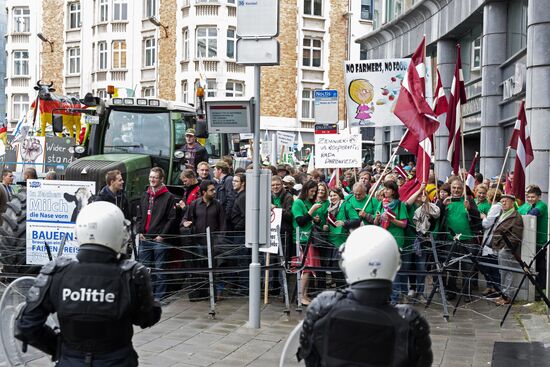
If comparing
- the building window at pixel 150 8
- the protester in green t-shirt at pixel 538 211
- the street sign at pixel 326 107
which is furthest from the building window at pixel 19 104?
the protester in green t-shirt at pixel 538 211

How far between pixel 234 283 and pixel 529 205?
14.1 ft

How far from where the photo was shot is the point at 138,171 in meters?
15.1

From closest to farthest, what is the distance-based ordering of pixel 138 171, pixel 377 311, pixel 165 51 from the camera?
pixel 377 311 < pixel 138 171 < pixel 165 51

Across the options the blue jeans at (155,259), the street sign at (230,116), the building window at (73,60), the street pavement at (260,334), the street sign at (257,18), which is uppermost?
the building window at (73,60)

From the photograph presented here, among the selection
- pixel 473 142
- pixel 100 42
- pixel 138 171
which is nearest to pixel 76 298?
pixel 138 171

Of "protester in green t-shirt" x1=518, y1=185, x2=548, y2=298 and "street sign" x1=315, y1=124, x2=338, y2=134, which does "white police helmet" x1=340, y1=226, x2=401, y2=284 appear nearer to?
"protester in green t-shirt" x1=518, y1=185, x2=548, y2=298

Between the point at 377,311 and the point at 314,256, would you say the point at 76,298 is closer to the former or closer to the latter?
the point at 377,311

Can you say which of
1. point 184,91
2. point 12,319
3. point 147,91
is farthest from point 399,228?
point 147,91

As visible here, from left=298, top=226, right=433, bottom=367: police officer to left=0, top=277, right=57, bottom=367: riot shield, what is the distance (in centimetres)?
285

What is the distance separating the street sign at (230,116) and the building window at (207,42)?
136 ft

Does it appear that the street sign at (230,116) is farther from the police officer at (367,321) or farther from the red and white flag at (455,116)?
the police officer at (367,321)

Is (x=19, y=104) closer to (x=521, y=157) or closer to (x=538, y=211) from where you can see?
(x=521, y=157)

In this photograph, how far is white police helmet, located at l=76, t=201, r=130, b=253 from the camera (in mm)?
4723

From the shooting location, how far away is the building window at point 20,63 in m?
62.3
